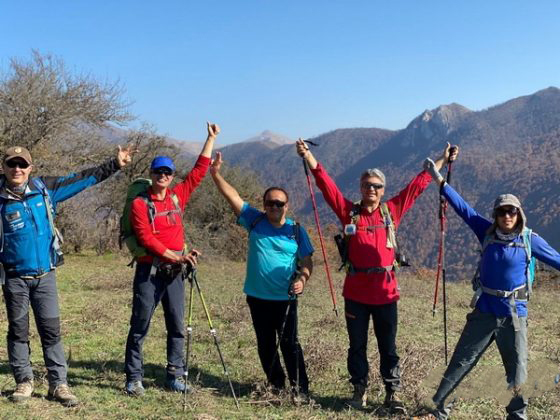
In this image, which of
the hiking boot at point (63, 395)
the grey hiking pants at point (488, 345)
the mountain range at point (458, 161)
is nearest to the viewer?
the grey hiking pants at point (488, 345)

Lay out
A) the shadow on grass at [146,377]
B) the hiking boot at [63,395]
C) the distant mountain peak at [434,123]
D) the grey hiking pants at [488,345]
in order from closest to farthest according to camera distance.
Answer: the grey hiking pants at [488,345], the hiking boot at [63,395], the shadow on grass at [146,377], the distant mountain peak at [434,123]

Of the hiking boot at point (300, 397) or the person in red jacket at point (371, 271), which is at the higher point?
the person in red jacket at point (371, 271)

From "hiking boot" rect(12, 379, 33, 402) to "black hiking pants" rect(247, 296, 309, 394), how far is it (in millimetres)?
2047

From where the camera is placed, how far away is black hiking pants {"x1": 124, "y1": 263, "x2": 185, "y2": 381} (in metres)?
4.53

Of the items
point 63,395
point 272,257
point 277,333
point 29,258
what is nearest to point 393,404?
point 277,333

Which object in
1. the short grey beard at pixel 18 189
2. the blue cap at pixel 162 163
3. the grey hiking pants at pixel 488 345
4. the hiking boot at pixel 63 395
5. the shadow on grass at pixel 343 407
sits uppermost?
the blue cap at pixel 162 163

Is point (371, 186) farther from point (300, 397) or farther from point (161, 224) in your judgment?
point (300, 397)

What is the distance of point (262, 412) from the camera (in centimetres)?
449

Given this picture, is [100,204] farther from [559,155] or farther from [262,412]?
[559,155]

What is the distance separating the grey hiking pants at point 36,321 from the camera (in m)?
4.21

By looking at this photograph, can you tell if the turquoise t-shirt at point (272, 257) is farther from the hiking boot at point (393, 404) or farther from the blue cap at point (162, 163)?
the hiking boot at point (393, 404)

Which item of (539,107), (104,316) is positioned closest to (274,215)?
(104,316)

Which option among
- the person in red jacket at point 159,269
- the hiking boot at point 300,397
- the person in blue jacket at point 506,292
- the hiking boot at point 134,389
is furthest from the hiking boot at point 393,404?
the hiking boot at point 134,389

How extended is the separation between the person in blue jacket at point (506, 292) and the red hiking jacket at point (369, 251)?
2.21ft
